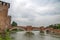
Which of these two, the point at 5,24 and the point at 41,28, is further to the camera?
the point at 41,28

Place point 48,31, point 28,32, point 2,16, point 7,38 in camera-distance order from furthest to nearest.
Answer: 1. point 48,31
2. point 28,32
3. point 2,16
4. point 7,38

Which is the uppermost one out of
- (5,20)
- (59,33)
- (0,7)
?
(0,7)

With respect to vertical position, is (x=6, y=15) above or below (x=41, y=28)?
above

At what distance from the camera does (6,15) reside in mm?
28438

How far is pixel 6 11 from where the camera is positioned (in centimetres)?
2861

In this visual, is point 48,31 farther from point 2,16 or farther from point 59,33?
point 2,16

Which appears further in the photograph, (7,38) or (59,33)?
(59,33)

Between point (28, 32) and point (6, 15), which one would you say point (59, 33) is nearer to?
point (28, 32)

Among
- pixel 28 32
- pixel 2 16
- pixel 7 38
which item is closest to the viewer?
pixel 7 38

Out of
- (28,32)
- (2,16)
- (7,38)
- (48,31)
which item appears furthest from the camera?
(48,31)

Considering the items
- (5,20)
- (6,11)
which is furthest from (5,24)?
(6,11)

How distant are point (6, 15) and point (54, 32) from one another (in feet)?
40.8

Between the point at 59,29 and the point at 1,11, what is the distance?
48.0ft

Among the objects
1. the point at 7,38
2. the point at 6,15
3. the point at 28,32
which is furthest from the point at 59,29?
the point at 7,38
